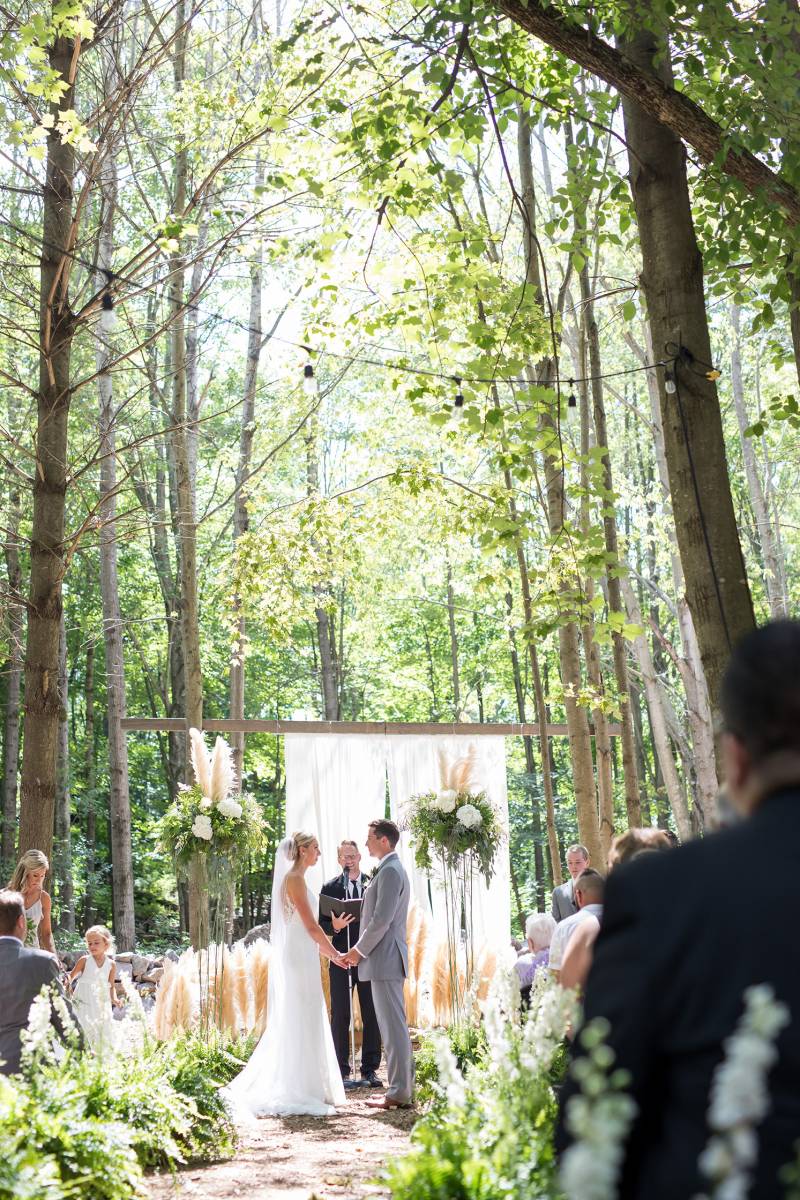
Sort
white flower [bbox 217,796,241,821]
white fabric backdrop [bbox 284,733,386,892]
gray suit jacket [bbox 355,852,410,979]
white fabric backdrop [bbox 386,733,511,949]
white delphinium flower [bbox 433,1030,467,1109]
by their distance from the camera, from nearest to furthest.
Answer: white delphinium flower [bbox 433,1030,467,1109], gray suit jacket [bbox 355,852,410,979], white flower [bbox 217,796,241,821], white fabric backdrop [bbox 284,733,386,892], white fabric backdrop [bbox 386,733,511,949]

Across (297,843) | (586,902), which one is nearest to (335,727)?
(297,843)

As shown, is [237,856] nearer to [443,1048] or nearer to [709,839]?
[443,1048]

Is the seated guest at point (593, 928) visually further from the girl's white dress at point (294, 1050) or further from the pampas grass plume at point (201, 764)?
the pampas grass plume at point (201, 764)

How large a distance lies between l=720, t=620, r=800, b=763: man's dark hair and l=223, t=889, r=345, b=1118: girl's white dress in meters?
6.46

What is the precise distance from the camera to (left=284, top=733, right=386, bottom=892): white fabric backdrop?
12.3 m

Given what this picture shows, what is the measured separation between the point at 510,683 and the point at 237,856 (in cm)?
2129

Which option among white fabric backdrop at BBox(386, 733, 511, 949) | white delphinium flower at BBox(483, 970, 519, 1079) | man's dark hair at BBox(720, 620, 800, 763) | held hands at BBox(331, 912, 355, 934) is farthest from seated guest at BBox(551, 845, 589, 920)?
man's dark hair at BBox(720, 620, 800, 763)

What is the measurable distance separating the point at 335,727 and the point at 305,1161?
6.50 m

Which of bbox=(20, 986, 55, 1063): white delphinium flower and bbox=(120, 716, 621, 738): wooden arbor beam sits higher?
bbox=(120, 716, 621, 738): wooden arbor beam

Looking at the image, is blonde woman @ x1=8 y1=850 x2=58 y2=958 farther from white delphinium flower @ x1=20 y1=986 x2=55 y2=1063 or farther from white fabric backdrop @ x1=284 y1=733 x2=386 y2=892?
white fabric backdrop @ x1=284 y1=733 x2=386 y2=892

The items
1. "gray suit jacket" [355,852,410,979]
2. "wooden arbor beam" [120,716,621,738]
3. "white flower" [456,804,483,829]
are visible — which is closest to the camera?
"gray suit jacket" [355,852,410,979]

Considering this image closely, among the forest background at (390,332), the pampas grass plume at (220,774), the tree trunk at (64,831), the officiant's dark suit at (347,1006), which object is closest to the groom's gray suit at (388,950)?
the officiant's dark suit at (347,1006)

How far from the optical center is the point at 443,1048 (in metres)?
3.42

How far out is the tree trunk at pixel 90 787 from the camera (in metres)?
22.4
